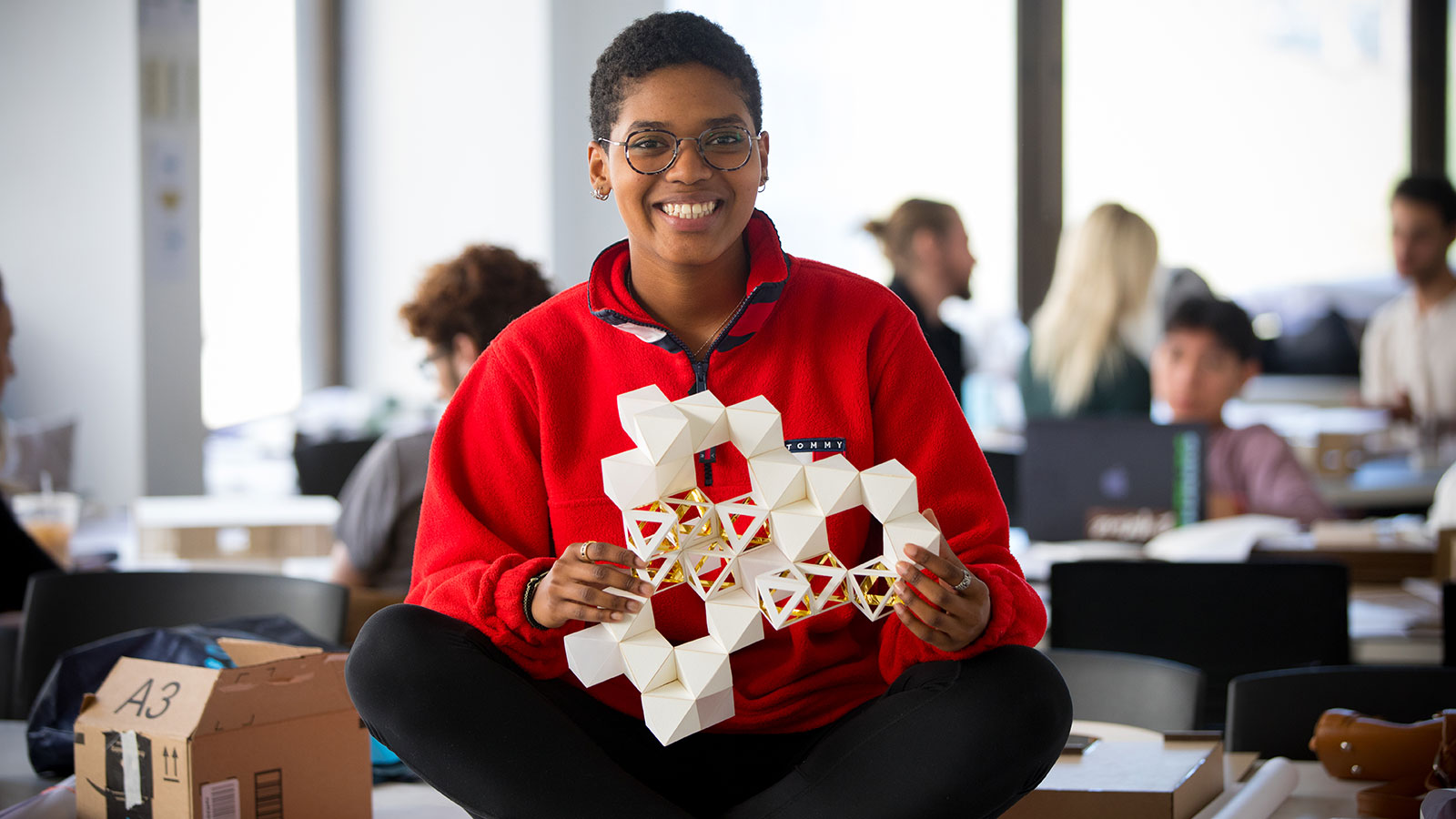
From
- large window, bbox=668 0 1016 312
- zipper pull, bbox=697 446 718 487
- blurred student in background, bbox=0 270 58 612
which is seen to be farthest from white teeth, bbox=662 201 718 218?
large window, bbox=668 0 1016 312

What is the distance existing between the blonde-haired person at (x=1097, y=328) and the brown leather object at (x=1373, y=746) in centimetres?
223

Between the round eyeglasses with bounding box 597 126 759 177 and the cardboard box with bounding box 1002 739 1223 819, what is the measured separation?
0.82m

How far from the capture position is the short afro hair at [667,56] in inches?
60.6

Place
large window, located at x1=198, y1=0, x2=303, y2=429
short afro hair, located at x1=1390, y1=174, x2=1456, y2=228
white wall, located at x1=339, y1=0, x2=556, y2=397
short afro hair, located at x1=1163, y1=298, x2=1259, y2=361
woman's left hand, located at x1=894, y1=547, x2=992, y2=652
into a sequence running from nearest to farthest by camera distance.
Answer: woman's left hand, located at x1=894, y1=547, x2=992, y2=652
short afro hair, located at x1=1163, y1=298, x2=1259, y2=361
short afro hair, located at x1=1390, y1=174, x2=1456, y2=228
large window, located at x1=198, y1=0, x2=303, y2=429
white wall, located at x1=339, y1=0, x2=556, y2=397

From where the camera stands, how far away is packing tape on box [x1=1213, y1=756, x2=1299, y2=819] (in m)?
1.53

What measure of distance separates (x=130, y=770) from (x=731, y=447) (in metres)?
0.82

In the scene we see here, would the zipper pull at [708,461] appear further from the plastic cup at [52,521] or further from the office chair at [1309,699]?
the plastic cup at [52,521]

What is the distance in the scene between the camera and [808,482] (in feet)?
4.23

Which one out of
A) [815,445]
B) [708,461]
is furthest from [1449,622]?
[708,461]

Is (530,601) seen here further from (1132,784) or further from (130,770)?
(1132,784)

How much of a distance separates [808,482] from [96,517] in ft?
9.88

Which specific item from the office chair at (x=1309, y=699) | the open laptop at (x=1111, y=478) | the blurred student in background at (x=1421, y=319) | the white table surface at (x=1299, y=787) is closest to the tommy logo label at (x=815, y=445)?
the white table surface at (x=1299, y=787)

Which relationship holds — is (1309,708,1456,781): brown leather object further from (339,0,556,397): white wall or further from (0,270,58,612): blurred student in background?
(339,0,556,397): white wall

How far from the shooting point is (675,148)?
5.00 ft
